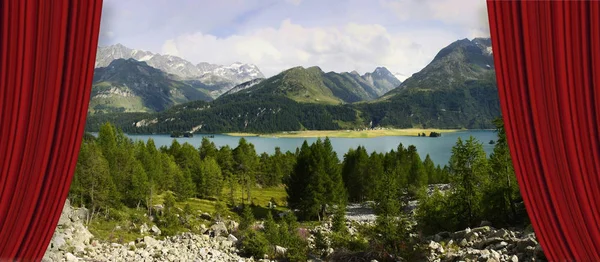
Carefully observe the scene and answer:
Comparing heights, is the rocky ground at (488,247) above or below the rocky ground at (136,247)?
above

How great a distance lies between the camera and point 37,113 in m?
2.57

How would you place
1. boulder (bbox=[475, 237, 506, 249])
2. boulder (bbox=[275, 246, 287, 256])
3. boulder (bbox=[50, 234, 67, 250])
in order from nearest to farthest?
boulder (bbox=[475, 237, 506, 249])
boulder (bbox=[50, 234, 67, 250])
boulder (bbox=[275, 246, 287, 256])

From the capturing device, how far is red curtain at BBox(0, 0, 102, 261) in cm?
255

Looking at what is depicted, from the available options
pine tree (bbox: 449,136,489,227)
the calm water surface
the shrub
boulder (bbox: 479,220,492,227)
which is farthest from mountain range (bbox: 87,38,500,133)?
boulder (bbox: 479,220,492,227)

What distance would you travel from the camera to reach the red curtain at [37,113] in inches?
100

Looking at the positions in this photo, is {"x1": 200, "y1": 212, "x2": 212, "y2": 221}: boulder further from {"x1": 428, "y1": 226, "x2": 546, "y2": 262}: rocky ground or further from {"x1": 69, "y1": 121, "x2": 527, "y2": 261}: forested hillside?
{"x1": 428, "y1": 226, "x2": 546, "y2": 262}: rocky ground

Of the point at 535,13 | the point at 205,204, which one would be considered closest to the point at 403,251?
the point at 535,13

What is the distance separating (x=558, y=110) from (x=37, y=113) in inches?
145

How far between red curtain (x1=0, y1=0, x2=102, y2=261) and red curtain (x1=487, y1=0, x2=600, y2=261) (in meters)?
3.08

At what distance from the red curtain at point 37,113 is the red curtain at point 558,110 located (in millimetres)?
3079

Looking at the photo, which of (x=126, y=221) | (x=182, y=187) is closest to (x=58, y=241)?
(x=126, y=221)

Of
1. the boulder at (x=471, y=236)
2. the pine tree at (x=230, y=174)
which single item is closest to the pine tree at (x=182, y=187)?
the pine tree at (x=230, y=174)

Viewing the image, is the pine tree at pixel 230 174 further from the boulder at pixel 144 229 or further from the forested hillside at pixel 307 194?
the boulder at pixel 144 229

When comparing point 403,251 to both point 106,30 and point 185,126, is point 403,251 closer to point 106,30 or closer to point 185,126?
point 106,30
